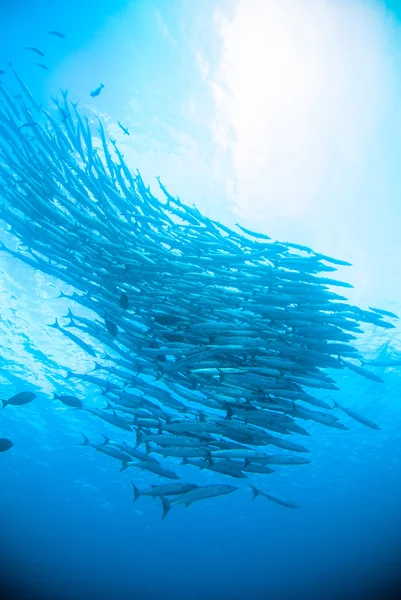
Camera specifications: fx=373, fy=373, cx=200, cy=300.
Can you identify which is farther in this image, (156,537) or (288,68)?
(156,537)

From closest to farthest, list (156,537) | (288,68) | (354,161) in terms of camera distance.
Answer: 1. (288,68)
2. (354,161)
3. (156,537)

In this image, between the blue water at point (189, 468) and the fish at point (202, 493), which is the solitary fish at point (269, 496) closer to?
the fish at point (202, 493)

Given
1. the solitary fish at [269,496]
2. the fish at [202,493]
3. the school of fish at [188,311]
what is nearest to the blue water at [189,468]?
the school of fish at [188,311]

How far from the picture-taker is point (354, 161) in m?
10.7

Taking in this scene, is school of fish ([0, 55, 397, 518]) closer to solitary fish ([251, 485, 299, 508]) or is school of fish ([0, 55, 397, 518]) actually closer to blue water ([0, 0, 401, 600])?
solitary fish ([251, 485, 299, 508])

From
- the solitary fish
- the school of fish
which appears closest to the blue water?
the school of fish

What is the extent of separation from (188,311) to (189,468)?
2225 centimetres

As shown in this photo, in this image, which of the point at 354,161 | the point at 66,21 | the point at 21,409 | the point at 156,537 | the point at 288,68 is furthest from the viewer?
the point at 156,537

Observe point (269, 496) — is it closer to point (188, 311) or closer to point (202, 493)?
point (202, 493)

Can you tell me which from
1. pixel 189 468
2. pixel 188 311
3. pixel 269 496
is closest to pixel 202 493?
pixel 269 496

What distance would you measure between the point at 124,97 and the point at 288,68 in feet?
13.7

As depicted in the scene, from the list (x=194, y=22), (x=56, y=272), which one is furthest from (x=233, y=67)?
(x=56, y=272)

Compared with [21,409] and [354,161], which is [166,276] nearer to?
[354,161]

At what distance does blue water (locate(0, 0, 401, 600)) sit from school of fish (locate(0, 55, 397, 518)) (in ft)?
6.08
